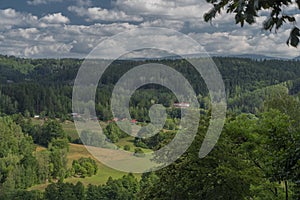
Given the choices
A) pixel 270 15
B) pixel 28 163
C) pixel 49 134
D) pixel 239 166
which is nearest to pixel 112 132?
pixel 28 163

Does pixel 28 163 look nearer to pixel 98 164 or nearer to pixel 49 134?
pixel 98 164

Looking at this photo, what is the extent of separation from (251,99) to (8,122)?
9856 centimetres

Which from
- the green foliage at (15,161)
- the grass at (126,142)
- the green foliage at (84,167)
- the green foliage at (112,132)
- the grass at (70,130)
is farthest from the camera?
the grass at (70,130)

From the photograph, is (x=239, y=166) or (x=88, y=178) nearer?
(x=239, y=166)

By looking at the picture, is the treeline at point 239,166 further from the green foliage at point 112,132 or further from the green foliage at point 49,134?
the green foliage at point 49,134

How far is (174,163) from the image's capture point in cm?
1817

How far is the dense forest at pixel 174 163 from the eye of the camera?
9.62m

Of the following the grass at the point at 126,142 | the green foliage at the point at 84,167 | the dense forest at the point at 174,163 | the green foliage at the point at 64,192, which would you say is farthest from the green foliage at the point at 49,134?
the green foliage at the point at 64,192

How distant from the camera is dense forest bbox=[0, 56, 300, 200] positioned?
31.5 ft

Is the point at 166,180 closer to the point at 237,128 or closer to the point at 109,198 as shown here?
the point at 237,128

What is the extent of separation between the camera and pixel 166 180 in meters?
18.4

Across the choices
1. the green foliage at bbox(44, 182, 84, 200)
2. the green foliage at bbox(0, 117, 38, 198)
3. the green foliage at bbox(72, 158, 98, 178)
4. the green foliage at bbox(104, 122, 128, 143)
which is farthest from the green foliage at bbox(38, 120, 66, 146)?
the green foliage at bbox(44, 182, 84, 200)

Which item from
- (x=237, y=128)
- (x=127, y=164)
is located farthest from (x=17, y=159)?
(x=237, y=128)

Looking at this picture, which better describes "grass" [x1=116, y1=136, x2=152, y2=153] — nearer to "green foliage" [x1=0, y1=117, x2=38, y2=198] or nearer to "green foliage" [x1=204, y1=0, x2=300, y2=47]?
"green foliage" [x1=0, y1=117, x2=38, y2=198]
